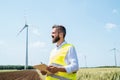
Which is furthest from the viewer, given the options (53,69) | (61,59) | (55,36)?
(55,36)

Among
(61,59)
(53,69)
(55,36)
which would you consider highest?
(55,36)

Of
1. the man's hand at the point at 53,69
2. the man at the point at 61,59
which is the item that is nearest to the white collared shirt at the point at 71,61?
the man at the point at 61,59

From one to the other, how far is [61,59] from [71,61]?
18 cm

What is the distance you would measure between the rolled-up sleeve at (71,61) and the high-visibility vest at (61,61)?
0.16 feet

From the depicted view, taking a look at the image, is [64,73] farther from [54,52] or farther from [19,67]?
[19,67]

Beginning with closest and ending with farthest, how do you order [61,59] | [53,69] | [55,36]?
1. [53,69]
2. [61,59]
3. [55,36]

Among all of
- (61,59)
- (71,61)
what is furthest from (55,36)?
(71,61)

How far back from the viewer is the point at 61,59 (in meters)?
4.30

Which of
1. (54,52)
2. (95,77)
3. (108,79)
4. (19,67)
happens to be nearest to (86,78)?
(95,77)

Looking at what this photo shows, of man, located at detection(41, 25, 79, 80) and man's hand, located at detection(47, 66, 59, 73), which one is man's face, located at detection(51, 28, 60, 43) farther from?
man's hand, located at detection(47, 66, 59, 73)

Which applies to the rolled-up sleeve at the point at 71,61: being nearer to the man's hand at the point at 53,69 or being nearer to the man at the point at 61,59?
the man at the point at 61,59

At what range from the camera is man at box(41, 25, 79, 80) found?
13.6 ft

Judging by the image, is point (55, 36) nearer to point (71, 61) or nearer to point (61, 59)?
point (61, 59)

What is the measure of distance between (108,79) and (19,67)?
449ft
